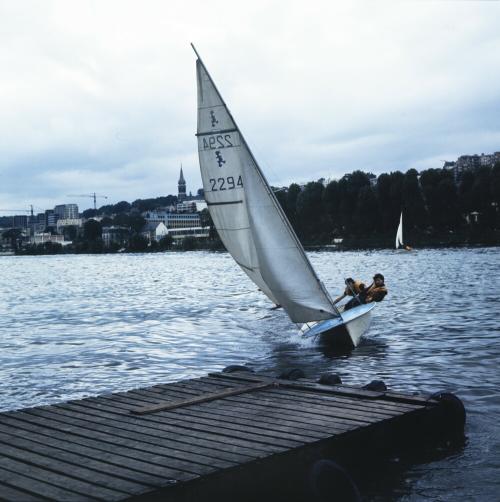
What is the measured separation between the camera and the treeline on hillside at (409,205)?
134 meters

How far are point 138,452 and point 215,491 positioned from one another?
4.48ft

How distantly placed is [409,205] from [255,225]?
121 metres

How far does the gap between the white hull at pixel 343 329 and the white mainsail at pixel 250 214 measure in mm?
715

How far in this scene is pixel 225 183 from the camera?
928 inches

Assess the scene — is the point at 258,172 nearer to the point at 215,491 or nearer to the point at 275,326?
the point at 275,326

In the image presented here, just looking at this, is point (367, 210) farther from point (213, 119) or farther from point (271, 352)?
point (213, 119)

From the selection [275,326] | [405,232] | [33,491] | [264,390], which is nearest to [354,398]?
[264,390]

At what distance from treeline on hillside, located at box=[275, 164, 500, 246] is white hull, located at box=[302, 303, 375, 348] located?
101 meters

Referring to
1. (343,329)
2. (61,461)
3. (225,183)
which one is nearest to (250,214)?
(225,183)

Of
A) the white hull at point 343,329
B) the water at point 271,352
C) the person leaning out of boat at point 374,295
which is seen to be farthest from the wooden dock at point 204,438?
the person leaning out of boat at point 374,295

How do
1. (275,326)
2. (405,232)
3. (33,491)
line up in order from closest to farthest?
(33,491)
(275,326)
(405,232)

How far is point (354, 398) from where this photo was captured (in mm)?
12938

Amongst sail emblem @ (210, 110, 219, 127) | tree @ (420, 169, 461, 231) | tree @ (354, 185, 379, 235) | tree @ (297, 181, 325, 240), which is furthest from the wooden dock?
tree @ (297, 181, 325, 240)

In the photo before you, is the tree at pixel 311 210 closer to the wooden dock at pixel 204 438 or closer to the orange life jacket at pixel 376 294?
the orange life jacket at pixel 376 294
